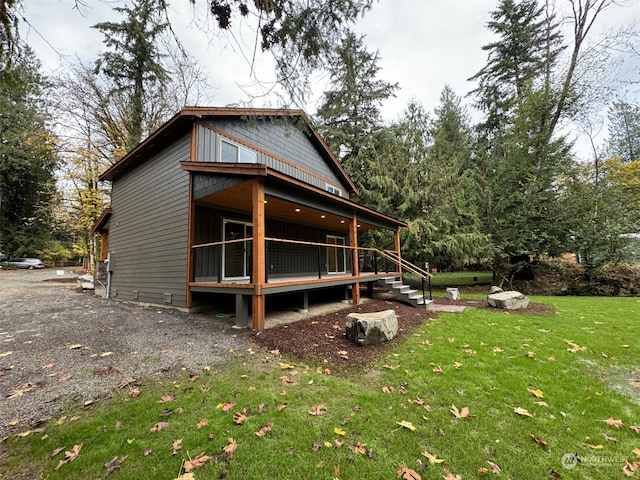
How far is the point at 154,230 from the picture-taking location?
880 centimetres

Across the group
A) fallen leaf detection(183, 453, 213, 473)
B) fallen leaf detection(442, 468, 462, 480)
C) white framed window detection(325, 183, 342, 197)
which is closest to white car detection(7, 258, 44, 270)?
white framed window detection(325, 183, 342, 197)

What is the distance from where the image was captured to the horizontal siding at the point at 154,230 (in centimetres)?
777

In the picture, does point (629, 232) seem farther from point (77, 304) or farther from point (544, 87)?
point (77, 304)

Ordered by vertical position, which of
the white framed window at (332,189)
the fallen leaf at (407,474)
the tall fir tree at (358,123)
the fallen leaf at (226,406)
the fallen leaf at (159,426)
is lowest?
the fallen leaf at (407,474)

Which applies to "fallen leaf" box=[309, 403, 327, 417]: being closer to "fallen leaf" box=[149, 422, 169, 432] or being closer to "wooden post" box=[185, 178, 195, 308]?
"fallen leaf" box=[149, 422, 169, 432]

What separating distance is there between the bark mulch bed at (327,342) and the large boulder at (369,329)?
11 centimetres

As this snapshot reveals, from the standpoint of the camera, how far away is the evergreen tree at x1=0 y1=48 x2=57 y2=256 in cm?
2105

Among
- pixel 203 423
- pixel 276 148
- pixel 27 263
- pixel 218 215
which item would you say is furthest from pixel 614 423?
pixel 27 263

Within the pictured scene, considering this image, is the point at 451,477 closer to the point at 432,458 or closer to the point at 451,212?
the point at 432,458

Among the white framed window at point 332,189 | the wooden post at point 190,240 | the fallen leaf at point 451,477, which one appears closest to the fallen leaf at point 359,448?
the fallen leaf at point 451,477

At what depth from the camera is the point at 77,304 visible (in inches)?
328

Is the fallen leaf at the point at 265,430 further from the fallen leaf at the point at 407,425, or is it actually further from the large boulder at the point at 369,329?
the large boulder at the point at 369,329

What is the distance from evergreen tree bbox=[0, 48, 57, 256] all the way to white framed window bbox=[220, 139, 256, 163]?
17.6 m

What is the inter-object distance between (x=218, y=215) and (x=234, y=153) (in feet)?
6.84
